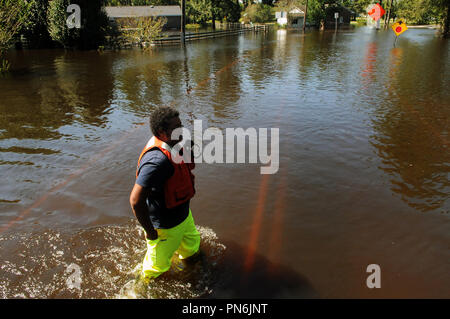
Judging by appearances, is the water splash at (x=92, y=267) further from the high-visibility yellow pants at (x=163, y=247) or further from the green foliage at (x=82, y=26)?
the green foliage at (x=82, y=26)

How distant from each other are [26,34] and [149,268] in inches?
1189

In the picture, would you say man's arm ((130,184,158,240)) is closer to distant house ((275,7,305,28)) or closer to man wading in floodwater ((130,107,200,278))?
man wading in floodwater ((130,107,200,278))

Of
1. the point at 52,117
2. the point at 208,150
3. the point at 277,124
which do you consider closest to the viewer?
the point at 208,150

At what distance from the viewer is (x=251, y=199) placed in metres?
4.94

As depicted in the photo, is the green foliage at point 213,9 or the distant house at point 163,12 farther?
the green foliage at point 213,9

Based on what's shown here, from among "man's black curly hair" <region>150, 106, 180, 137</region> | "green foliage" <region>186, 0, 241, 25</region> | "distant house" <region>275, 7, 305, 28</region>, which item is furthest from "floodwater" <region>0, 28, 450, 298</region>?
"distant house" <region>275, 7, 305, 28</region>

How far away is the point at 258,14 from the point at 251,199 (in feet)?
238

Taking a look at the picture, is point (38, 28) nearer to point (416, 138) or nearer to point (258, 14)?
point (416, 138)

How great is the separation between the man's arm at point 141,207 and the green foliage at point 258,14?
74.6m

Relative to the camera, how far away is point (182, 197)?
281 centimetres

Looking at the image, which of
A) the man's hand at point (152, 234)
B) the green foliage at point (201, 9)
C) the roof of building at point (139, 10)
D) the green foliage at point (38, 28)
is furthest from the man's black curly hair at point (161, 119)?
the green foliage at point (201, 9)

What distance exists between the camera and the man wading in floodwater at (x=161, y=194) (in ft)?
8.25
